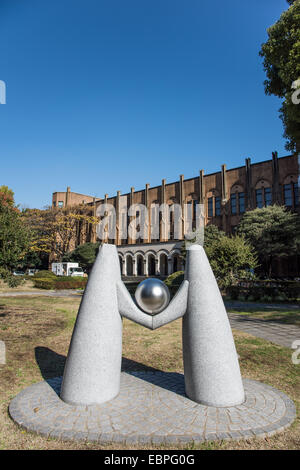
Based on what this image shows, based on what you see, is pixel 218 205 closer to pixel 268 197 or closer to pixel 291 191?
pixel 268 197

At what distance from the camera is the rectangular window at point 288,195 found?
3241cm

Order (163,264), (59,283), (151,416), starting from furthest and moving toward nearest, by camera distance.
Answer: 1. (163,264)
2. (59,283)
3. (151,416)

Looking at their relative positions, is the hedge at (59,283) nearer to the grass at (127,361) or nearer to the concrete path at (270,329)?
the grass at (127,361)

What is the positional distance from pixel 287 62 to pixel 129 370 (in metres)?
13.4

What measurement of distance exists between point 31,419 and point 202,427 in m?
2.05

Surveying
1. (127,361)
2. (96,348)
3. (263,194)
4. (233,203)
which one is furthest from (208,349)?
(233,203)

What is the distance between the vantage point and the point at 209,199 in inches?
1544

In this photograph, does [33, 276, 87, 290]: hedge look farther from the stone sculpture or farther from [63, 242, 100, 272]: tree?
the stone sculpture

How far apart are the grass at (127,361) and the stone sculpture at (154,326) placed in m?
0.83

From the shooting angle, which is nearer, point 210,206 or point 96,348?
point 96,348

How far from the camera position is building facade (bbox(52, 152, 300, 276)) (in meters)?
33.1

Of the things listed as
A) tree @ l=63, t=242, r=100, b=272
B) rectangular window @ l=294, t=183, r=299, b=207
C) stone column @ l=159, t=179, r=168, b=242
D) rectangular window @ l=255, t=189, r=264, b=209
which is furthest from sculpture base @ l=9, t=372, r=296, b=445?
tree @ l=63, t=242, r=100, b=272

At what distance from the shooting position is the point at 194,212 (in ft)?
132
